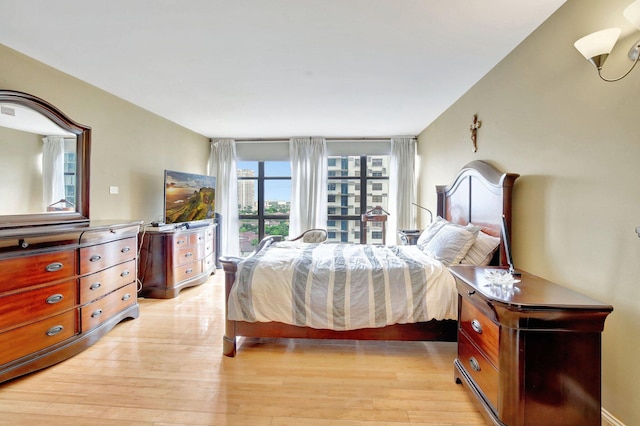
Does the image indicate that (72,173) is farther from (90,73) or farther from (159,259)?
(159,259)

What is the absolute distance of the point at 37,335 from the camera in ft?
6.84

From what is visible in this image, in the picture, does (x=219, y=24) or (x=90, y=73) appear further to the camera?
(x=90, y=73)

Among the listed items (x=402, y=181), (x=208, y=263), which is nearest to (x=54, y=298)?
(x=208, y=263)

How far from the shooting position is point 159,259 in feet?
12.4

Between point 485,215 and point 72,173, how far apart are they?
3944 millimetres

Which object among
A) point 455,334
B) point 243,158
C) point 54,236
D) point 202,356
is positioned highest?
point 243,158

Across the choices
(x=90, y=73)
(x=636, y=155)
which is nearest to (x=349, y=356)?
(x=636, y=155)

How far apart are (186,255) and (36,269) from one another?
201 centimetres

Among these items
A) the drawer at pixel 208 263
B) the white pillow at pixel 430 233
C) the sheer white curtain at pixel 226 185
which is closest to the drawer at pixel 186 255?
the drawer at pixel 208 263

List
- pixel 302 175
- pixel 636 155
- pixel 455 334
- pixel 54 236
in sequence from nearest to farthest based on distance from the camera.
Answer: pixel 636 155 → pixel 54 236 → pixel 455 334 → pixel 302 175

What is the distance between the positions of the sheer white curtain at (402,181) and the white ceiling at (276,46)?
62.0 inches

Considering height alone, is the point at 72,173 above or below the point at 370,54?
below

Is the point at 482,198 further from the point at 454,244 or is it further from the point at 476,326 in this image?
the point at 476,326

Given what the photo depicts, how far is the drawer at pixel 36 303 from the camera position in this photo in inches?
75.5
